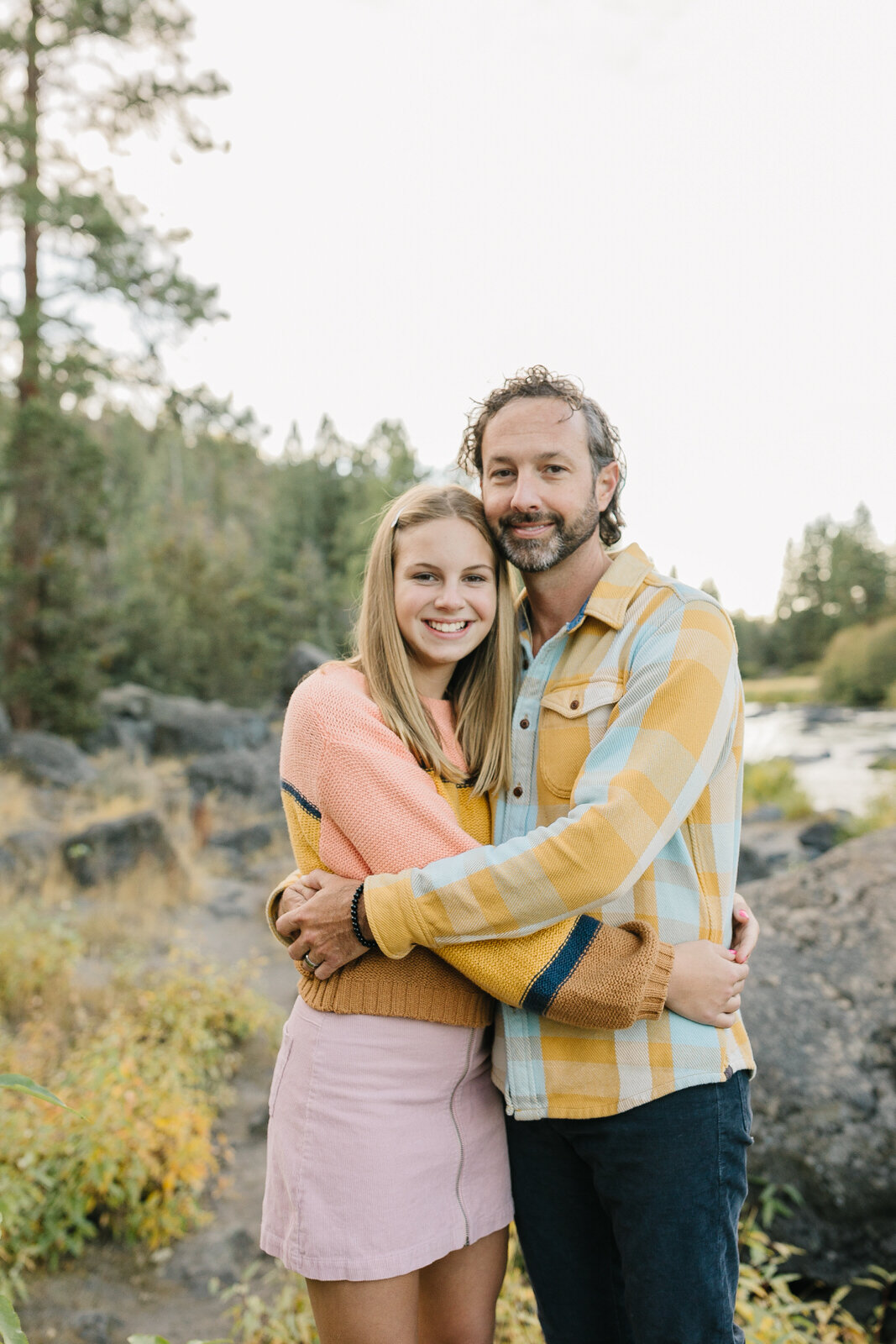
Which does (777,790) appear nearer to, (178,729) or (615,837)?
(178,729)

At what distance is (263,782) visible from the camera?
39.3 ft

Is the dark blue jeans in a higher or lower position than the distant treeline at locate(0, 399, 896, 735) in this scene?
lower

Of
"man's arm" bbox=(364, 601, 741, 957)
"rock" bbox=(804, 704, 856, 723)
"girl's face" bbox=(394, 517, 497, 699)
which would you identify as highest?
"girl's face" bbox=(394, 517, 497, 699)

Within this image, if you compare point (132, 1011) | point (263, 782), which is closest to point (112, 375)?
point (263, 782)

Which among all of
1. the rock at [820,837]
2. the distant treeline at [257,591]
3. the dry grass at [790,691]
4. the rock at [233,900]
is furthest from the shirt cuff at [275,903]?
the dry grass at [790,691]

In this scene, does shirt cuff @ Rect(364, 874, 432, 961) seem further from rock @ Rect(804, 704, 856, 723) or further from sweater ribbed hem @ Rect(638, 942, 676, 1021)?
rock @ Rect(804, 704, 856, 723)

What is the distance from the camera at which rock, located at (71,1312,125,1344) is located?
2.94m

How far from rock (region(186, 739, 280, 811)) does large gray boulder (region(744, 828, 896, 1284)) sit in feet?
28.9

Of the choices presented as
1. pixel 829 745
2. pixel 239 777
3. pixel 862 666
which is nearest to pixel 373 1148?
pixel 239 777

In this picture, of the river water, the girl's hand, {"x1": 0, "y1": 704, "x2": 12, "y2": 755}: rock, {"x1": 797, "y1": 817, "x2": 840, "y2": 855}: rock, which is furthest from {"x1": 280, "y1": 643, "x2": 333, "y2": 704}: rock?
the girl's hand

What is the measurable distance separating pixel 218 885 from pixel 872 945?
20.8 feet

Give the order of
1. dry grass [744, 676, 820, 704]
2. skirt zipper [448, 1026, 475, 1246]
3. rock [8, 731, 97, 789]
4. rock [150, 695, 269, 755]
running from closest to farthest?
skirt zipper [448, 1026, 475, 1246], rock [8, 731, 97, 789], rock [150, 695, 269, 755], dry grass [744, 676, 820, 704]

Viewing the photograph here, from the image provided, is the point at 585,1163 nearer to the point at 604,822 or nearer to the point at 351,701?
the point at 604,822

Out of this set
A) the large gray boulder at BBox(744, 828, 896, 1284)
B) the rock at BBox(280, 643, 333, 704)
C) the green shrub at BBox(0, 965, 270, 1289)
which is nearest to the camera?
the large gray boulder at BBox(744, 828, 896, 1284)
